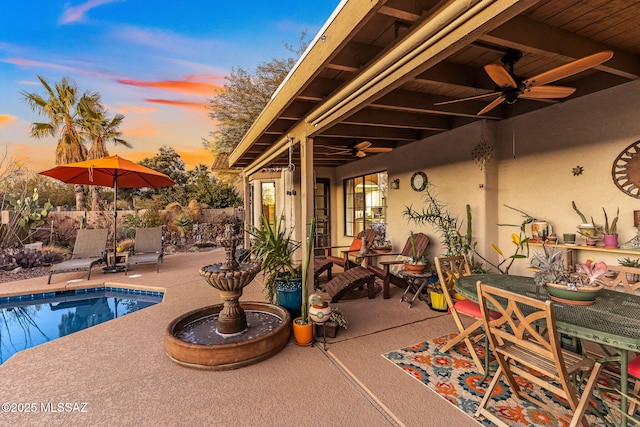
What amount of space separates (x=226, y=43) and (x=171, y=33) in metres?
2.84

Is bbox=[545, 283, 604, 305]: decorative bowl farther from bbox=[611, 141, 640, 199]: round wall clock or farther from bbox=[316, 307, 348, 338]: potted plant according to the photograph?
bbox=[316, 307, 348, 338]: potted plant

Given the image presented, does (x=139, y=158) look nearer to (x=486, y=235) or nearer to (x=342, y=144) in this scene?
Result: (x=342, y=144)

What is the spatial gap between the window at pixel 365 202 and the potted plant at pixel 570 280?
4480 mm

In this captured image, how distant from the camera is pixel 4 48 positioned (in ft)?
41.4

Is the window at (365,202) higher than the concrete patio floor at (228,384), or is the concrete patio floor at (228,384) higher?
the window at (365,202)

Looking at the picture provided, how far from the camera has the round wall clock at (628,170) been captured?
121 inches

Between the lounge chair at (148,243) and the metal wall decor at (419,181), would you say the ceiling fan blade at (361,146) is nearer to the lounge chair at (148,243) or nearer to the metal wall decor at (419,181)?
the metal wall decor at (419,181)

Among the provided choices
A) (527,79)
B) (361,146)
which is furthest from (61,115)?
(527,79)

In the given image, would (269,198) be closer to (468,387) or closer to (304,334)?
(304,334)

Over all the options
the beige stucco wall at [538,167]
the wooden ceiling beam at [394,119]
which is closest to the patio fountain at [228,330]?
the wooden ceiling beam at [394,119]

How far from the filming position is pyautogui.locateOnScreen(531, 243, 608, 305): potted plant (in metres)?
2.08

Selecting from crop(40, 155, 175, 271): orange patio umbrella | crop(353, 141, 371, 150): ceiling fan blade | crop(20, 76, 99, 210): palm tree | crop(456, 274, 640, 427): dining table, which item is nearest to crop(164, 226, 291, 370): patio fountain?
crop(456, 274, 640, 427): dining table

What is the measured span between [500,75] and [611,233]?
2.44 meters

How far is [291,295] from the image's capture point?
3490 millimetres
